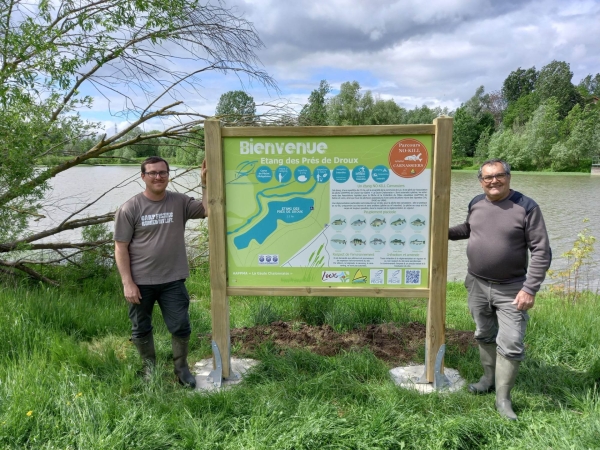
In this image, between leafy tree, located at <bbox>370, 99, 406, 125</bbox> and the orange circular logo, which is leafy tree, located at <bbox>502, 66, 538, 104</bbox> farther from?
the orange circular logo

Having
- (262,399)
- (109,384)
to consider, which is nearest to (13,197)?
(109,384)

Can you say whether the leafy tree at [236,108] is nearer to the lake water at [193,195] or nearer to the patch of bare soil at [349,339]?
the lake water at [193,195]

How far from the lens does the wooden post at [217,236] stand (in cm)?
356

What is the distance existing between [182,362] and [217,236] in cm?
109

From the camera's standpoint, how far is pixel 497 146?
5234cm

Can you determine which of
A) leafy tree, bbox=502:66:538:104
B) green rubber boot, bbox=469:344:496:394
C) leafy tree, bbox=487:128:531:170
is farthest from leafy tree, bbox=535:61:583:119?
green rubber boot, bbox=469:344:496:394

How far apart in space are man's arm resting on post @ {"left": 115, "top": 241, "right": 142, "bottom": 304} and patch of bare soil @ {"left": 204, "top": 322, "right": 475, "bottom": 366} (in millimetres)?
1307

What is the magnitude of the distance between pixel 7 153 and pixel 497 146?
55.2 meters

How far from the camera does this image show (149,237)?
11.3 feet

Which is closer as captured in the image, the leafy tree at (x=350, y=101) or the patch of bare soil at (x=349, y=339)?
the patch of bare soil at (x=349, y=339)

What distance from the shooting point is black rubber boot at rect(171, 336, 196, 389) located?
3574 millimetres

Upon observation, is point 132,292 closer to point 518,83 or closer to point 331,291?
point 331,291

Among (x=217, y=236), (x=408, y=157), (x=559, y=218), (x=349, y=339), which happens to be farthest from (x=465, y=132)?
(x=217, y=236)

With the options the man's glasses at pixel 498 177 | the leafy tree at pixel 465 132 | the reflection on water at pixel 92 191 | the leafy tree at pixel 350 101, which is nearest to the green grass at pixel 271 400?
the man's glasses at pixel 498 177
